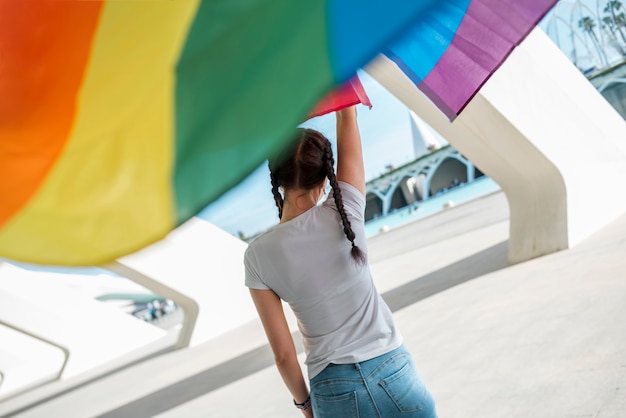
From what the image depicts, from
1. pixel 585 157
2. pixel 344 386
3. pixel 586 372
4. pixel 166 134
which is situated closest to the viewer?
pixel 166 134

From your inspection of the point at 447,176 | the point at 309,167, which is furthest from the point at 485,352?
the point at 447,176

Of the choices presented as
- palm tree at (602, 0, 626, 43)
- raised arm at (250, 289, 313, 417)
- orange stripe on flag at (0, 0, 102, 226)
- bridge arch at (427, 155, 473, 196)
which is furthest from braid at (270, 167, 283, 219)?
bridge arch at (427, 155, 473, 196)

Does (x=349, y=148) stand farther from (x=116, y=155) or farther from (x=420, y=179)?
(x=420, y=179)

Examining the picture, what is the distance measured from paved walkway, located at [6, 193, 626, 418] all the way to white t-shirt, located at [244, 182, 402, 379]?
1625 mm

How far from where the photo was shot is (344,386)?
1.78m

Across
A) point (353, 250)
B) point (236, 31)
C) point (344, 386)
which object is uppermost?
point (236, 31)

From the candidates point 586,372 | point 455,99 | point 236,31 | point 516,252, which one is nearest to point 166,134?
point 236,31

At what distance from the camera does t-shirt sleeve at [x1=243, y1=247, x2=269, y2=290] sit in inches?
70.7

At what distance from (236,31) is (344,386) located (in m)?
1.15

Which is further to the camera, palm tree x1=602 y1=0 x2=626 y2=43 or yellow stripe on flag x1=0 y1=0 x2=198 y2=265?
palm tree x1=602 y1=0 x2=626 y2=43

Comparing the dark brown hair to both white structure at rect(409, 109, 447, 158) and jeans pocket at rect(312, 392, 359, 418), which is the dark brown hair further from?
white structure at rect(409, 109, 447, 158)

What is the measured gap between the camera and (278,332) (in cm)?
184

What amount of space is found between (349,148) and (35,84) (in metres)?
1.12

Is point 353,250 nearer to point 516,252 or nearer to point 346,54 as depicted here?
point 346,54
